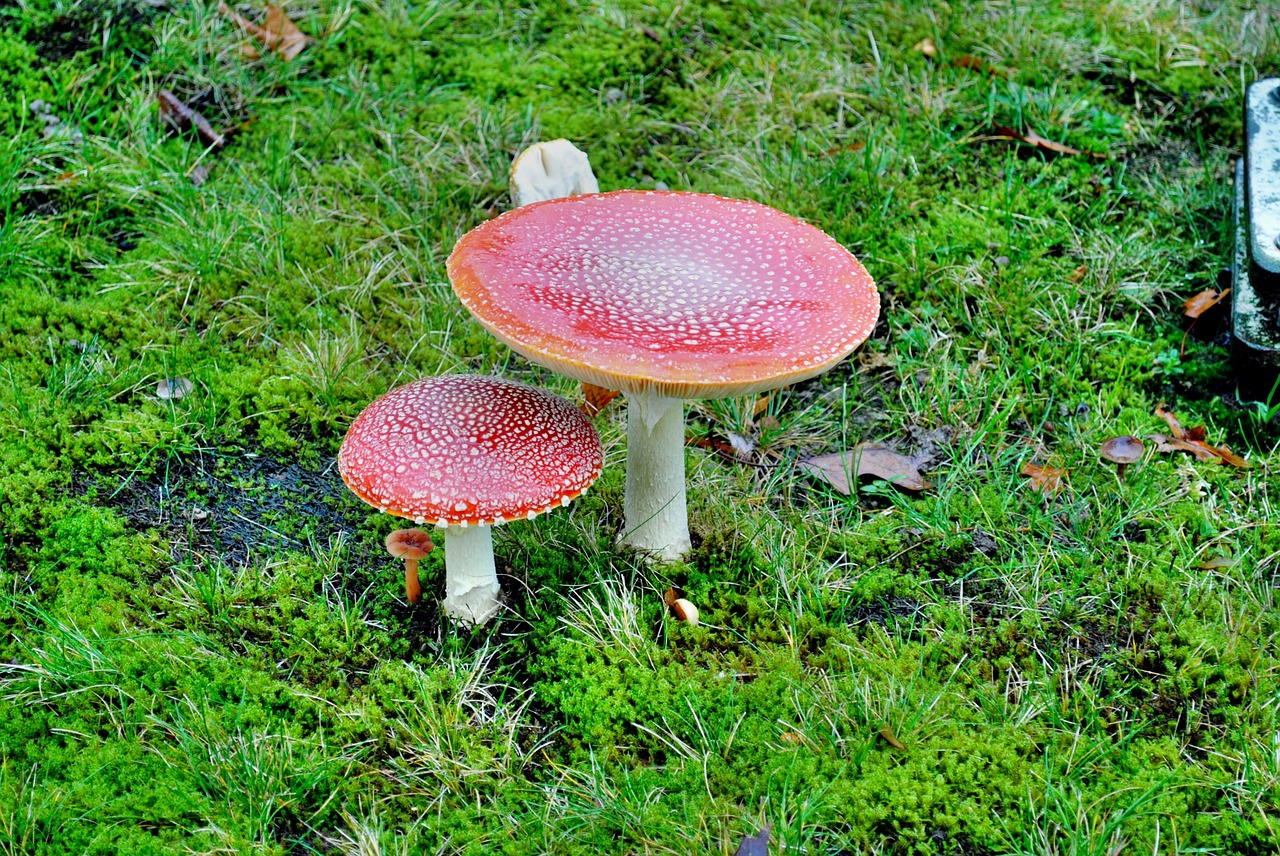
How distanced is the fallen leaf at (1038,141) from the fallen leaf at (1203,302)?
38.1 inches

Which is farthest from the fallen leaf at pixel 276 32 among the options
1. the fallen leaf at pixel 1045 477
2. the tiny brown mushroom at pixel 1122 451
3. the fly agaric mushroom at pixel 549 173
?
the tiny brown mushroom at pixel 1122 451

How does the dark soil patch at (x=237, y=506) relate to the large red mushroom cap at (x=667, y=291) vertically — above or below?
below

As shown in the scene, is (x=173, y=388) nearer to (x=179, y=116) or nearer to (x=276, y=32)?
(x=179, y=116)

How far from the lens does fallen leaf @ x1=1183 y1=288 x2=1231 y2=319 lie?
4.36 meters

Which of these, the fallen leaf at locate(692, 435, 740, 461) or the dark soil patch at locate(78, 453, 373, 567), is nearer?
the dark soil patch at locate(78, 453, 373, 567)

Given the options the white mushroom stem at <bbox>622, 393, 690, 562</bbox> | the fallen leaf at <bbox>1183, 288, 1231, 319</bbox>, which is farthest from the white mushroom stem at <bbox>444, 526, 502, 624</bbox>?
the fallen leaf at <bbox>1183, 288, 1231, 319</bbox>

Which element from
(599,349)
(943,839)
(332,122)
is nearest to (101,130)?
(332,122)

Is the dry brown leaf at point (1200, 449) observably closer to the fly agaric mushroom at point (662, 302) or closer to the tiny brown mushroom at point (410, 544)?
the fly agaric mushroom at point (662, 302)

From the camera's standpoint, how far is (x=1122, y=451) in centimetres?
386

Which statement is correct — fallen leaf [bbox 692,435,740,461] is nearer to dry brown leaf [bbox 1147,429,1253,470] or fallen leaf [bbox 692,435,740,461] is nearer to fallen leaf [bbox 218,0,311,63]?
dry brown leaf [bbox 1147,429,1253,470]

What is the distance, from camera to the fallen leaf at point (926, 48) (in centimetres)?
537

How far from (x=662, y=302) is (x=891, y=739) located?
1.41m

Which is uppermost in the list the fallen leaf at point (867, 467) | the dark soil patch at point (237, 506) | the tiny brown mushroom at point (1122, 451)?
the dark soil patch at point (237, 506)

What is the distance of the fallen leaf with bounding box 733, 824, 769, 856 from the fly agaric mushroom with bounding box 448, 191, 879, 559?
3.59 ft
